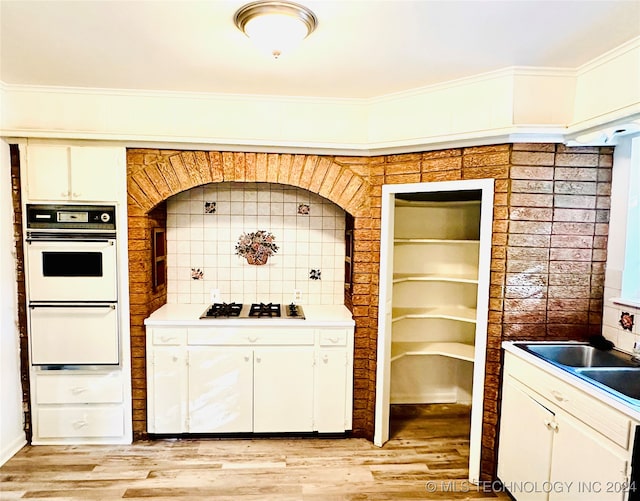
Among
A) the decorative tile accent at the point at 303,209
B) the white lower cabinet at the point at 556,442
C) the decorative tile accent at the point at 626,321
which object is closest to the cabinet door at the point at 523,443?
the white lower cabinet at the point at 556,442

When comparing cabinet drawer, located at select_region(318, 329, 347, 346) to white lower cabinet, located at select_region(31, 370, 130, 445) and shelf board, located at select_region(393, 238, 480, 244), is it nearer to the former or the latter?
shelf board, located at select_region(393, 238, 480, 244)

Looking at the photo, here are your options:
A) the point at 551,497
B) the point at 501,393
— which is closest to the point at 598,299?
the point at 501,393

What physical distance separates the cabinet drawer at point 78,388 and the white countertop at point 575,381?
2.75 m

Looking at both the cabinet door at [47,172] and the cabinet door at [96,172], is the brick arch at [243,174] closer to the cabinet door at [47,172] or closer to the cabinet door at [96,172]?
the cabinet door at [96,172]

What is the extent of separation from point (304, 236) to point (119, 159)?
1.56 meters

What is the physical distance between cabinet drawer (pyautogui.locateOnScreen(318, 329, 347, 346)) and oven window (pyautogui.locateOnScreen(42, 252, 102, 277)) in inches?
66.1

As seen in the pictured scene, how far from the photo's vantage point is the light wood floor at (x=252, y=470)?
2.39 metres

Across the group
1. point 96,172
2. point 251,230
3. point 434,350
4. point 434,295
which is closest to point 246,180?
point 251,230

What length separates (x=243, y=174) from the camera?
9.34ft

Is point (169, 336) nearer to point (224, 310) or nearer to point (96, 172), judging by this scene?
point (224, 310)

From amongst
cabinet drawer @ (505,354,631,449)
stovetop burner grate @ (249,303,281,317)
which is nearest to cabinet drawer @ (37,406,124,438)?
stovetop burner grate @ (249,303,281,317)

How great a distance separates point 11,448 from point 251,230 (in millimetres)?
2338

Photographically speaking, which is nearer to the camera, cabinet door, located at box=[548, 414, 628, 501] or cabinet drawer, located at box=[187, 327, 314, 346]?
cabinet door, located at box=[548, 414, 628, 501]

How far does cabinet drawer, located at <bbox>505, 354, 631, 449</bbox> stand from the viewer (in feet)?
5.17
